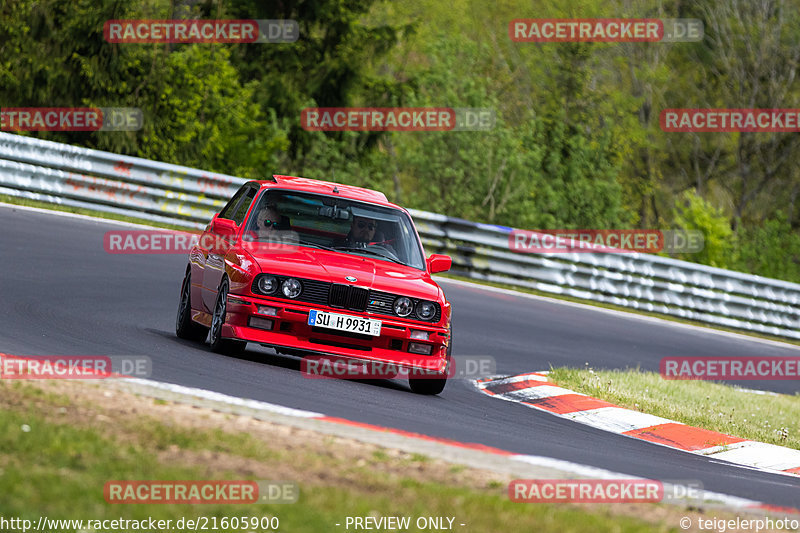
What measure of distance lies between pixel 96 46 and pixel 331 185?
12759 mm

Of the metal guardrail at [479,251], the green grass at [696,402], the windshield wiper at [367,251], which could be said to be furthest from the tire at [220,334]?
the metal guardrail at [479,251]

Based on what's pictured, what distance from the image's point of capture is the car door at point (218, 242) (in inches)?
407

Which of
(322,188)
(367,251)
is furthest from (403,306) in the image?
(322,188)

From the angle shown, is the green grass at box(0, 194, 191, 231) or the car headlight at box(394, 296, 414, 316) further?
the green grass at box(0, 194, 191, 231)

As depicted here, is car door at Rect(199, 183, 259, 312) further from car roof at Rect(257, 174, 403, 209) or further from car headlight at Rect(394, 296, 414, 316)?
car headlight at Rect(394, 296, 414, 316)

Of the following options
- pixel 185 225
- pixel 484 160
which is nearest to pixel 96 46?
pixel 185 225

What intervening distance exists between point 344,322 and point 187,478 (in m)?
4.47

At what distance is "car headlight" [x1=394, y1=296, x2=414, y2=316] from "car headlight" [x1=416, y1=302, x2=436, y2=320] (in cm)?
8

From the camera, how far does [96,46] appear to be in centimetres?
2269

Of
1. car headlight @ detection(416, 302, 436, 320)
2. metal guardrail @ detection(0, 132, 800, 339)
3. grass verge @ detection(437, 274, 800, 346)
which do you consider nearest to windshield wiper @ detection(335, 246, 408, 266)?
car headlight @ detection(416, 302, 436, 320)

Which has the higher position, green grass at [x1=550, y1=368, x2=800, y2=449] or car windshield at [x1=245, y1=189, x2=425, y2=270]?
car windshield at [x1=245, y1=189, x2=425, y2=270]

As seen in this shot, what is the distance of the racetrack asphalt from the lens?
7.93 metres

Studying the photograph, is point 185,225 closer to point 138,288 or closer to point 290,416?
point 138,288

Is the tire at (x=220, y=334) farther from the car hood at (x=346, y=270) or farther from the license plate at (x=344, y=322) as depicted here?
the license plate at (x=344, y=322)
